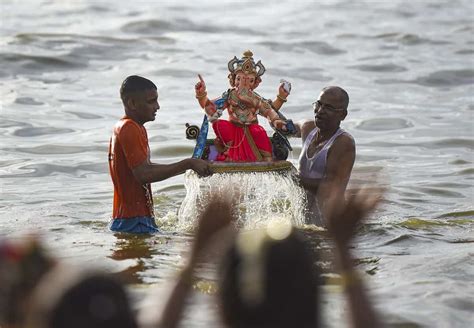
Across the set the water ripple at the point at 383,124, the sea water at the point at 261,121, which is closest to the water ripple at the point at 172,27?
the sea water at the point at 261,121

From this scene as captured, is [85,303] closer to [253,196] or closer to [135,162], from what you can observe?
[135,162]

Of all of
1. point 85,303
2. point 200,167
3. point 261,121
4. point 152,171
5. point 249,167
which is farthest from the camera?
point 261,121

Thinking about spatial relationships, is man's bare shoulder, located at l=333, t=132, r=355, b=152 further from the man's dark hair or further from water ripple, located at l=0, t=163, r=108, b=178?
water ripple, located at l=0, t=163, r=108, b=178

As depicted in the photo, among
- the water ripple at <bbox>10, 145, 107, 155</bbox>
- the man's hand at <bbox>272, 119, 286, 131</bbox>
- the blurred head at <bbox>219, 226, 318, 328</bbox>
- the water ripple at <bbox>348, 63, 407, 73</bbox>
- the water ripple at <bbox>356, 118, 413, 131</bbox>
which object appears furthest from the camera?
the water ripple at <bbox>348, 63, 407, 73</bbox>

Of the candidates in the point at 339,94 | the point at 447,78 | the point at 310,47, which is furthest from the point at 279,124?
the point at 310,47

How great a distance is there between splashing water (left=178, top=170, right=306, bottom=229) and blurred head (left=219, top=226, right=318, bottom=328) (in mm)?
5606

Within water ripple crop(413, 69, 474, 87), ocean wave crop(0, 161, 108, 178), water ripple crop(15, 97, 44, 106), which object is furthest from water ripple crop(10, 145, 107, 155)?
water ripple crop(413, 69, 474, 87)

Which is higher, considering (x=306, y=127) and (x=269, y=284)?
(x=269, y=284)

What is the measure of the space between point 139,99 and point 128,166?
518 millimetres

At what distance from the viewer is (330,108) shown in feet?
30.3

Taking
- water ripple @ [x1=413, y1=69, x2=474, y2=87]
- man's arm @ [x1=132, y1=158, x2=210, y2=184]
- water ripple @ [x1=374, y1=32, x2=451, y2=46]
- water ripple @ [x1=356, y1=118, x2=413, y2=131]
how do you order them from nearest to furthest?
man's arm @ [x1=132, y1=158, x2=210, y2=184]
water ripple @ [x1=356, y1=118, x2=413, y2=131]
water ripple @ [x1=413, y1=69, x2=474, y2=87]
water ripple @ [x1=374, y1=32, x2=451, y2=46]

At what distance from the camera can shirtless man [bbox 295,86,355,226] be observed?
30.4ft

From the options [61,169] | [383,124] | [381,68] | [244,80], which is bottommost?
[61,169]

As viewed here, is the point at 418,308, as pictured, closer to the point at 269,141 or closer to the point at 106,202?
the point at 269,141
